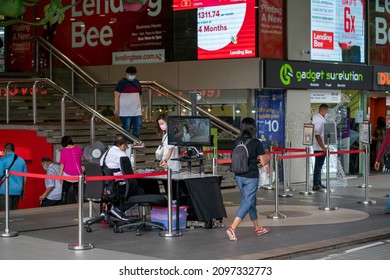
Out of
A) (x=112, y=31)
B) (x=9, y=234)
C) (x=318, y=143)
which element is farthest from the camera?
(x=112, y=31)

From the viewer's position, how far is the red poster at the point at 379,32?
81.7ft

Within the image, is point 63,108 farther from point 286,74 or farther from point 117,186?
point 117,186

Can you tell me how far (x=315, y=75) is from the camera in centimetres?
2214

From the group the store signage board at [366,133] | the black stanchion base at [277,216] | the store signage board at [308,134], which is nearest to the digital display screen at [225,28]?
the store signage board at [308,134]

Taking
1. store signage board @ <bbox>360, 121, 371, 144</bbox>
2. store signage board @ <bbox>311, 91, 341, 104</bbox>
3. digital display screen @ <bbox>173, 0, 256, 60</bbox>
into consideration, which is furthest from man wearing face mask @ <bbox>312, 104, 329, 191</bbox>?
store signage board @ <bbox>311, 91, 341, 104</bbox>

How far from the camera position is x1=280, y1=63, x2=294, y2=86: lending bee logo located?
68.9 feet

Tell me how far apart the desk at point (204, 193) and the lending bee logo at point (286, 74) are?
7795mm

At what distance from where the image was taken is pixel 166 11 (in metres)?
Answer: 22.7

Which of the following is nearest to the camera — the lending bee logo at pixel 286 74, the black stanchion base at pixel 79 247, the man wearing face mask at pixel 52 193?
the black stanchion base at pixel 79 247

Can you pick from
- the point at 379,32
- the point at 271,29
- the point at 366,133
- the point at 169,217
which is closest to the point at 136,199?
the point at 169,217

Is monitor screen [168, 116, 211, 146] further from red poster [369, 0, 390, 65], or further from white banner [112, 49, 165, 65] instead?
red poster [369, 0, 390, 65]

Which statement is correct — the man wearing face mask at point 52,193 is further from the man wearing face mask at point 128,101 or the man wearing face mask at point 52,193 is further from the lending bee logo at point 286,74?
the lending bee logo at point 286,74

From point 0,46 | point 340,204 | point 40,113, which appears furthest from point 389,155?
point 0,46

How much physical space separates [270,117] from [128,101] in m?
3.79
